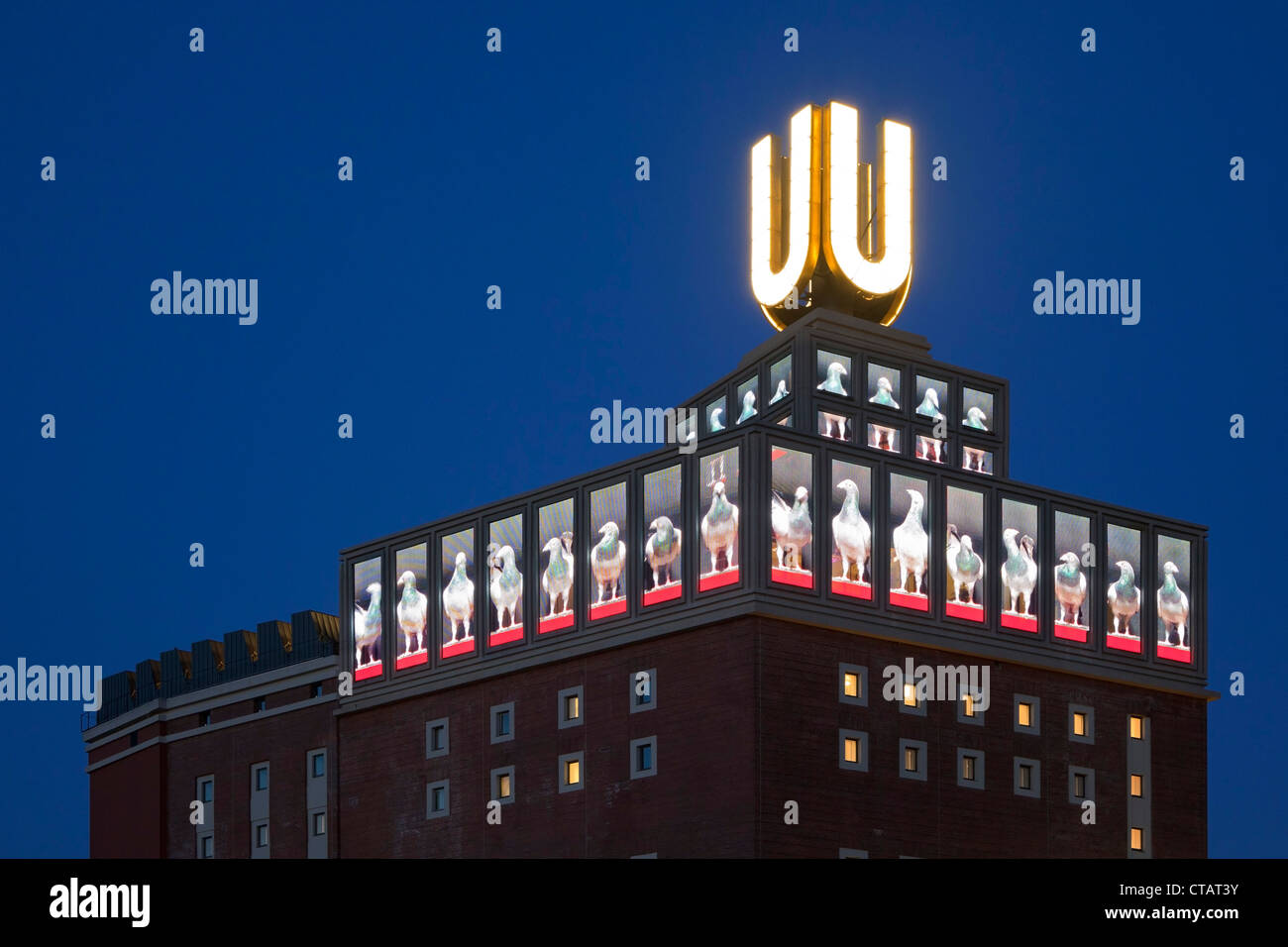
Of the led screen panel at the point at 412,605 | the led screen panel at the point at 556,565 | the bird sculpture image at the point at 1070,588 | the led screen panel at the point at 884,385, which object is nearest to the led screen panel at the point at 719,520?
the led screen panel at the point at 556,565

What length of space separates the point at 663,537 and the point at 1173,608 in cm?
2302

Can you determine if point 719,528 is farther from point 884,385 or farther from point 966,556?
point 884,385

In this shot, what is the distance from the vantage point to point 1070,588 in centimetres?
8706

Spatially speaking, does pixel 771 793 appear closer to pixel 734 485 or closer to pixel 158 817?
pixel 734 485

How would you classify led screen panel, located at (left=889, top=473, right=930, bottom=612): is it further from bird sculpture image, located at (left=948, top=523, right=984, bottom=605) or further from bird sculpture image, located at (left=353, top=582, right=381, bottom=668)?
bird sculpture image, located at (left=353, top=582, right=381, bottom=668)

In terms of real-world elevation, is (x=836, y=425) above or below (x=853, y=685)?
above

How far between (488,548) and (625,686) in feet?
35.7

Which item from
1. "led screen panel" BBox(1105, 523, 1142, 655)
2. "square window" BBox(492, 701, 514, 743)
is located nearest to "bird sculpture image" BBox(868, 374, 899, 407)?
"led screen panel" BBox(1105, 523, 1142, 655)

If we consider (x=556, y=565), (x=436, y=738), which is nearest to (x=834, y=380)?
(x=556, y=565)

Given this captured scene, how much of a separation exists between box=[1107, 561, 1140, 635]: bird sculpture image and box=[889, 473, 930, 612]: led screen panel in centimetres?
981

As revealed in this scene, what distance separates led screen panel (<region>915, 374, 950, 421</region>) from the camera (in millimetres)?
92688

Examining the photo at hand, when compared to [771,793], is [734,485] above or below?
above
